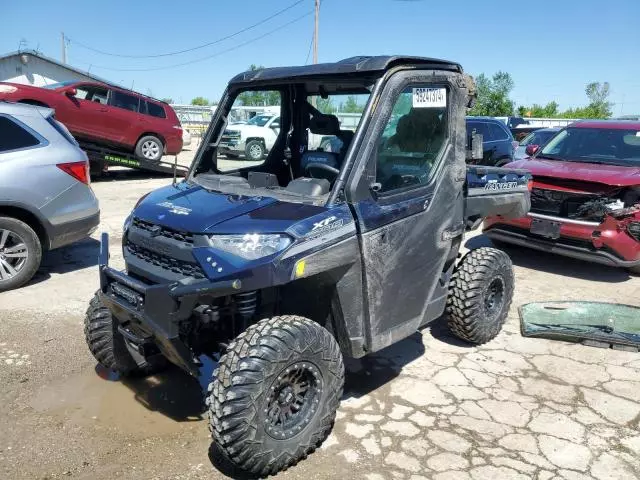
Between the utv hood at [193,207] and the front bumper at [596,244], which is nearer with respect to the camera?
the utv hood at [193,207]

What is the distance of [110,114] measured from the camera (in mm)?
13383

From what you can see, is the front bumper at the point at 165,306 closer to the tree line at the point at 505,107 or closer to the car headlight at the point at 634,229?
the car headlight at the point at 634,229

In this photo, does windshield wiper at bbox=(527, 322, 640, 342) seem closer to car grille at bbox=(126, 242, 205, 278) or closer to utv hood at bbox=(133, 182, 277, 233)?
utv hood at bbox=(133, 182, 277, 233)

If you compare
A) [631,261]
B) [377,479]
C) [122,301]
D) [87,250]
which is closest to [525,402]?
[377,479]

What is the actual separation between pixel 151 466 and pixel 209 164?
2.18 meters

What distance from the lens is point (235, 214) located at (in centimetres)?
311

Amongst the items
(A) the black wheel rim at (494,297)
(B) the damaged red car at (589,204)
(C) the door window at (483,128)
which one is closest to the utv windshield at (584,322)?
(A) the black wheel rim at (494,297)

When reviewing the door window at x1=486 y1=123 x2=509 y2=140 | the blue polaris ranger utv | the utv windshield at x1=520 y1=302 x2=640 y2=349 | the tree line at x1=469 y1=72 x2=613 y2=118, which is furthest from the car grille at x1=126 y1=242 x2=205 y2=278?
the tree line at x1=469 y1=72 x2=613 y2=118

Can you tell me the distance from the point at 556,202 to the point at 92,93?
11.2 m

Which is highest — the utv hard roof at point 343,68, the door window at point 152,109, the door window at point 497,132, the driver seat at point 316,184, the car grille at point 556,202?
the door window at point 152,109

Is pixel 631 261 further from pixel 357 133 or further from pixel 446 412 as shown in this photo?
pixel 357 133

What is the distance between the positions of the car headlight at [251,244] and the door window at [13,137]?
395 cm

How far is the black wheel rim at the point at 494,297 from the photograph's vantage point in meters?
4.69

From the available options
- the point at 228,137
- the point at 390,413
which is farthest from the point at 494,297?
the point at 228,137
